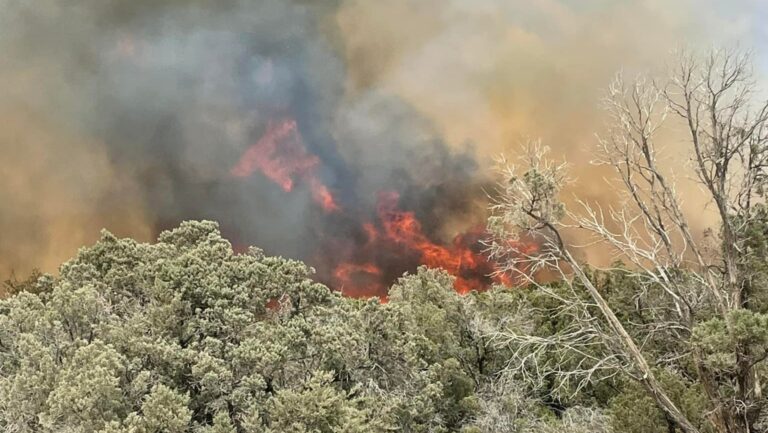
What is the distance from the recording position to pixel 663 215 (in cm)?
1162

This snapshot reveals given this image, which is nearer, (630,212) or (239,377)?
(630,212)

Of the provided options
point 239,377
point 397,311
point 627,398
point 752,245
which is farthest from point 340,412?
point 752,245

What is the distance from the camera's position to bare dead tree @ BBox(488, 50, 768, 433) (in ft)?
33.6

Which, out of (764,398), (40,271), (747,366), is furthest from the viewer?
(40,271)

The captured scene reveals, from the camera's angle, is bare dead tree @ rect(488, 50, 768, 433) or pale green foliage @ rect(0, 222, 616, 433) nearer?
bare dead tree @ rect(488, 50, 768, 433)

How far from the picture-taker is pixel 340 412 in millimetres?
12117

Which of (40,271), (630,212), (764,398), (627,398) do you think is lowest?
(764,398)

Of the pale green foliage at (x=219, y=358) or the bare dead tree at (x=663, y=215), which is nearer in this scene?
the bare dead tree at (x=663, y=215)

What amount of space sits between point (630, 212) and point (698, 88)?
8.95ft

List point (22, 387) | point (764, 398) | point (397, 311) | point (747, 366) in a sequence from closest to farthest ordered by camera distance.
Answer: point (747, 366) → point (764, 398) → point (22, 387) → point (397, 311)

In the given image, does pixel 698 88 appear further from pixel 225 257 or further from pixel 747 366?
pixel 225 257

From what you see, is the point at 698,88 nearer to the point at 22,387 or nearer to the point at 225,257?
the point at 225,257

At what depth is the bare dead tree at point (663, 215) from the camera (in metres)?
10.2

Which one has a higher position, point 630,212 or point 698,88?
point 698,88
